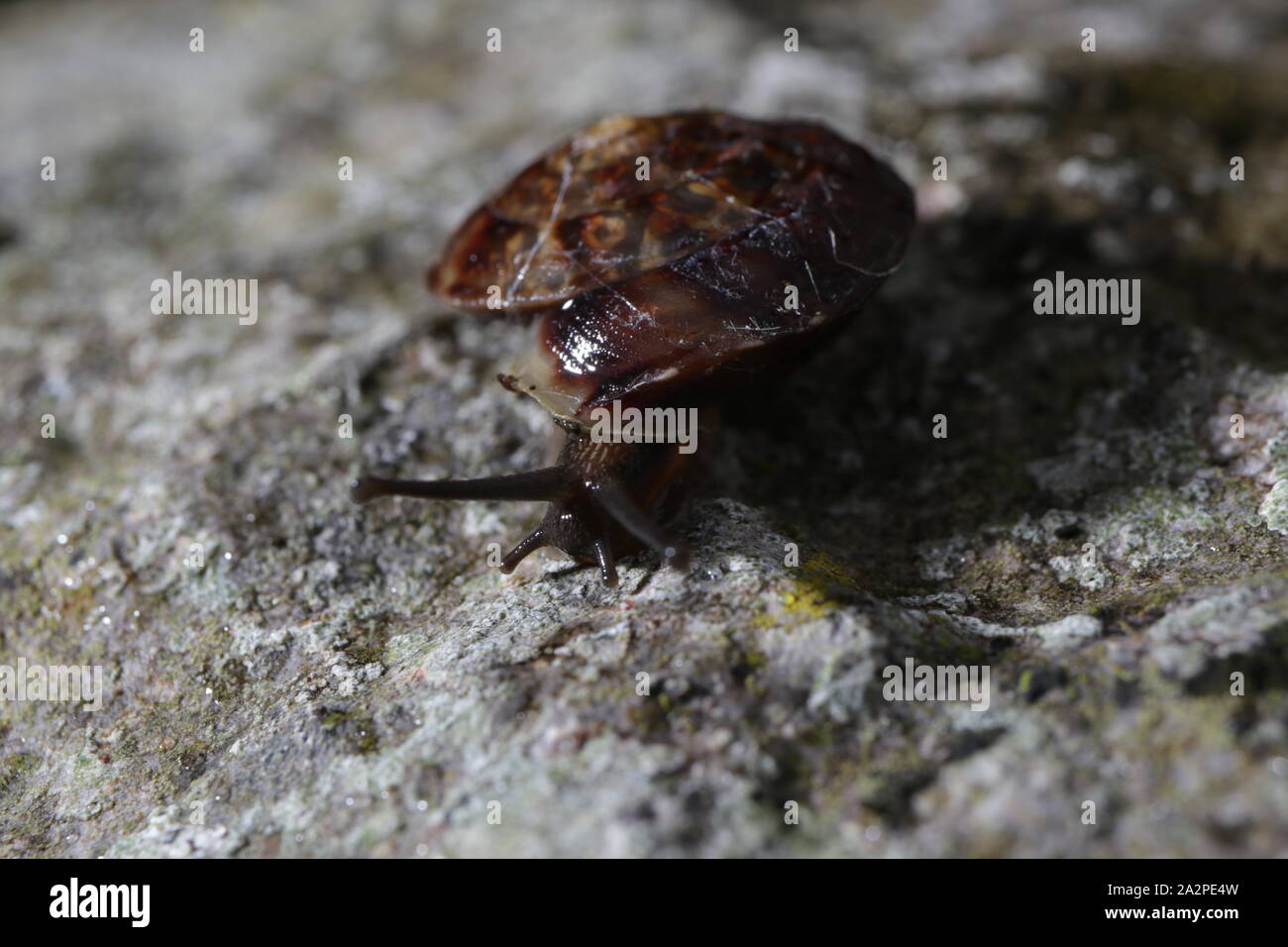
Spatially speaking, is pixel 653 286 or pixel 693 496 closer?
pixel 653 286

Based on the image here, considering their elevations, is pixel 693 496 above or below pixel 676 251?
below

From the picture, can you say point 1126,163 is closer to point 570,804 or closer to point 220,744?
point 570,804

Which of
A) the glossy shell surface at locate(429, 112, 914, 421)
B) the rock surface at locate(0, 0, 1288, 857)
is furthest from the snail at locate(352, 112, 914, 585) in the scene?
the rock surface at locate(0, 0, 1288, 857)

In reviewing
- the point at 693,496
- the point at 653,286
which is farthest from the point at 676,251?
the point at 693,496

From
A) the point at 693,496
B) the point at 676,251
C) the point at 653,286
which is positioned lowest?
the point at 693,496

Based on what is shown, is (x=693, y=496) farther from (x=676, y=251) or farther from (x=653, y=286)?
(x=676, y=251)
